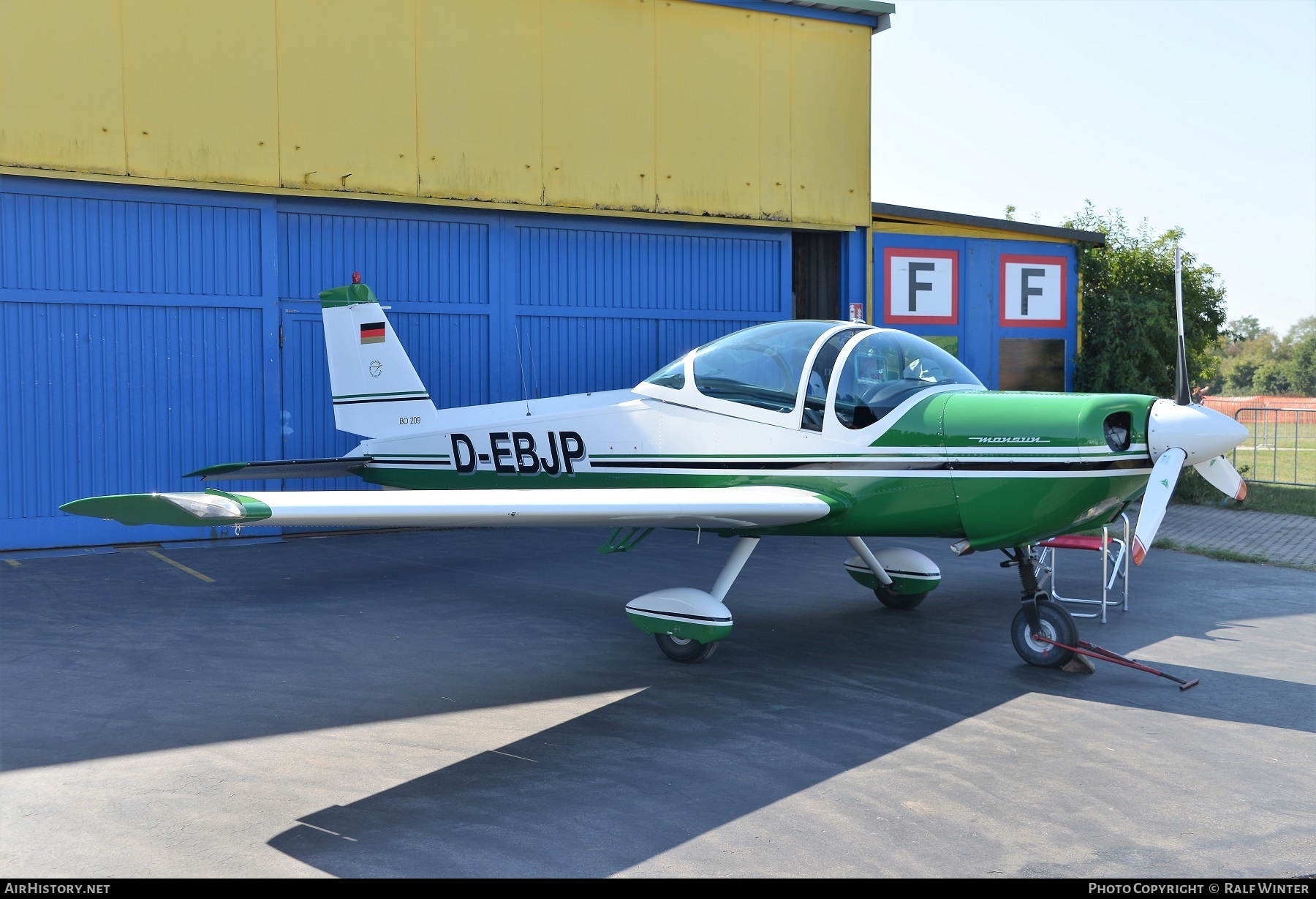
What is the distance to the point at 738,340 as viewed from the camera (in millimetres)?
7367

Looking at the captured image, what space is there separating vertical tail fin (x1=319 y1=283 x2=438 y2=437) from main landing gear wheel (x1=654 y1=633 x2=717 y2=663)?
151 inches

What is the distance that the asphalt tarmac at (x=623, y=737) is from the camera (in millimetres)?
3801

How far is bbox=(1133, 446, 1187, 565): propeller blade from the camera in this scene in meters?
5.47

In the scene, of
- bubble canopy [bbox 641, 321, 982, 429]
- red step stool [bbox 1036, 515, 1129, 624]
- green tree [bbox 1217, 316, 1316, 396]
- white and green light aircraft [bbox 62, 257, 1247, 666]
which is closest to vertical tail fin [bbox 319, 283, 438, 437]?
white and green light aircraft [bbox 62, 257, 1247, 666]

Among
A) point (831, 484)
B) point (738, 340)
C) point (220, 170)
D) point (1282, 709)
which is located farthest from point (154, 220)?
point (1282, 709)

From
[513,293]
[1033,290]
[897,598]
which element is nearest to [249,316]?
[513,293]

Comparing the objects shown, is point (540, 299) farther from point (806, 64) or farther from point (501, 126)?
point (806, 64)

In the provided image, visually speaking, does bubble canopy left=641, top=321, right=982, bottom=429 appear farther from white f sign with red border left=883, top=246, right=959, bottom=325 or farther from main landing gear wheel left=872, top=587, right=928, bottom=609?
white f sign with red border left=883, top=246, right=959, bottom=325

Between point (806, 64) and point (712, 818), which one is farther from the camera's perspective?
point (806, 64)

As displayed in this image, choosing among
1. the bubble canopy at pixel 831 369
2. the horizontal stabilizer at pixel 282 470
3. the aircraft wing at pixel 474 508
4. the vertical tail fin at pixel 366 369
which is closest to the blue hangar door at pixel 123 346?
the vertical tail fin at pixel 366 369

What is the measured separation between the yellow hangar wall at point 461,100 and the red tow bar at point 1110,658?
8.33 meters

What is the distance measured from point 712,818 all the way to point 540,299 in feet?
31.0

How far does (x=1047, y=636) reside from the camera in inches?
245

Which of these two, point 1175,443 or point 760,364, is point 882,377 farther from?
point 1175,443
